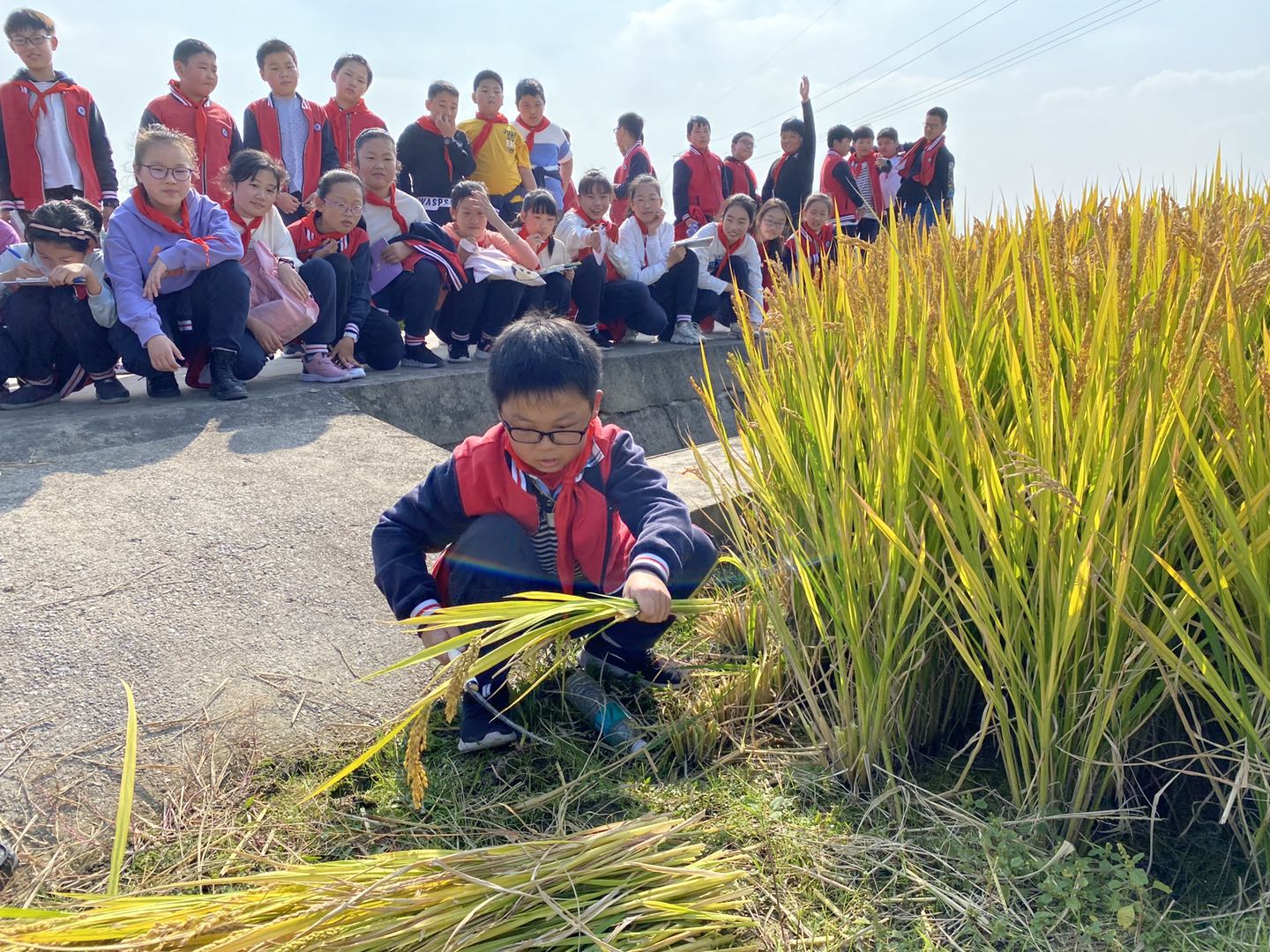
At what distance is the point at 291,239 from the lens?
4.61 meters

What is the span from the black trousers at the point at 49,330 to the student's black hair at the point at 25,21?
5.44 feet

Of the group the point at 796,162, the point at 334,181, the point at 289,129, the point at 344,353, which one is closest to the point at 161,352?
the point at 344,353

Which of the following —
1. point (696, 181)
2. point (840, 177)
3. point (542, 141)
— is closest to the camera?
point (542, 141)

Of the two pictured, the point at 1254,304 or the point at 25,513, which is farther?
the point at 25,513

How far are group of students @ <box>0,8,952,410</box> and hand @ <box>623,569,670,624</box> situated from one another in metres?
1.01

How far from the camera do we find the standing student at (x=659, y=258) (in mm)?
6184

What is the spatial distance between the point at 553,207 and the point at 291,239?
1.70 metres

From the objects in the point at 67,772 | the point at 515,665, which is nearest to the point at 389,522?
the point at 515,665

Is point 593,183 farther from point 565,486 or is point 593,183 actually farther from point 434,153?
point 565,486

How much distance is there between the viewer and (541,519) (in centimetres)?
206

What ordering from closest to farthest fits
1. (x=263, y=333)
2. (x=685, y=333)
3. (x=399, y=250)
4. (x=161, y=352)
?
(x=161, y=352) < (x=263, y=333) < (x=399, y=250) < (x=685, y=333)

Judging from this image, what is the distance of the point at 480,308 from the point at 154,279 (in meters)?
1.90

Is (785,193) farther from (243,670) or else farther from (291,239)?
(243,670)

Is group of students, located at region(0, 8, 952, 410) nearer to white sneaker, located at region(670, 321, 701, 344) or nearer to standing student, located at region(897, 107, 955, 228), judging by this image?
white sneaker, located at region(670, 321, 701, 344)
